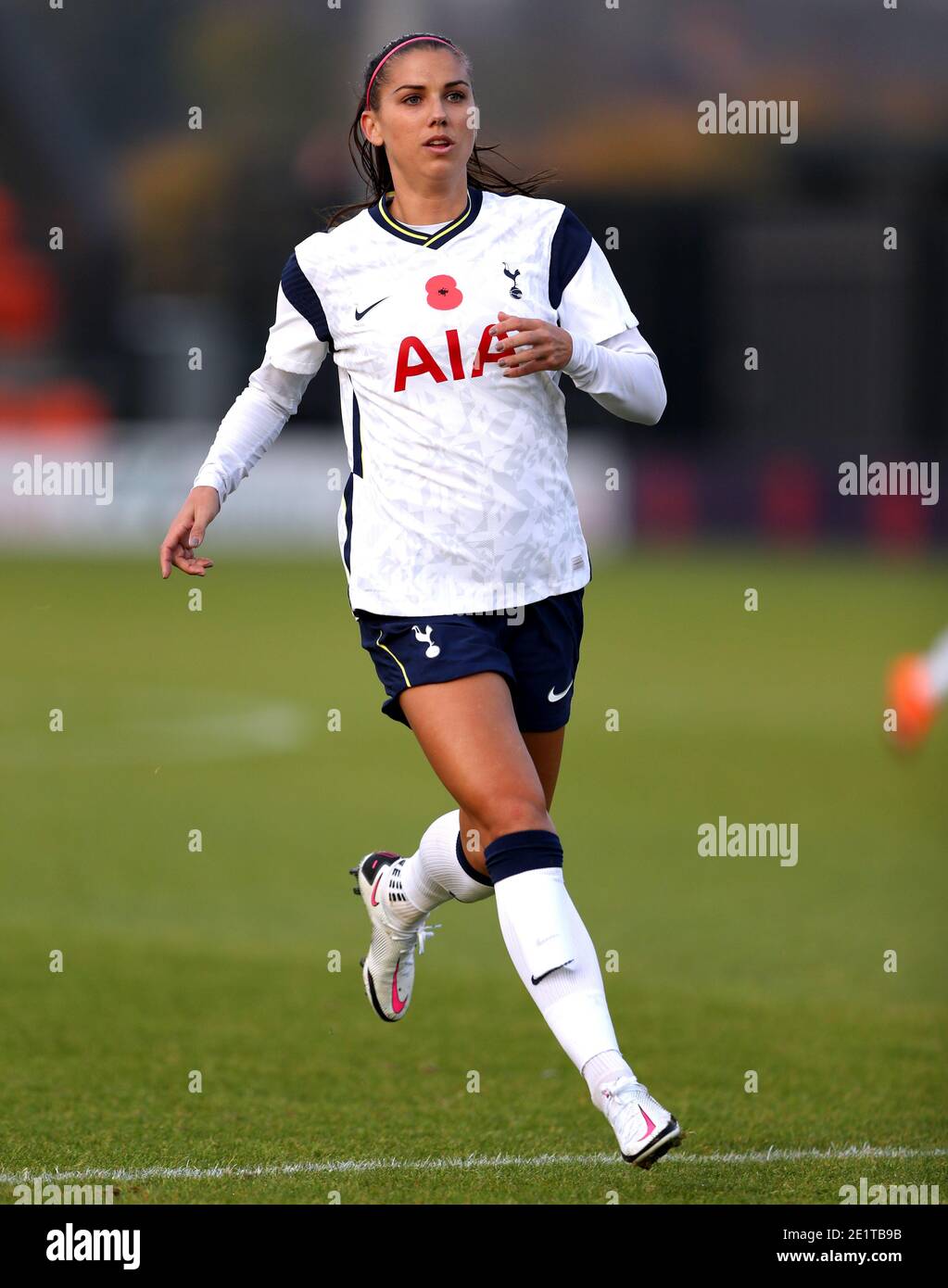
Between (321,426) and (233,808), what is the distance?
1827 centimetres

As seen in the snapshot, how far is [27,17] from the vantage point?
5044cm

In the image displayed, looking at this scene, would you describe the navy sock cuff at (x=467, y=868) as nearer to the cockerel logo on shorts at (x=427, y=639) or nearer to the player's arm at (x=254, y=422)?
the cockerel logo on shorts at (x=427, y=639)

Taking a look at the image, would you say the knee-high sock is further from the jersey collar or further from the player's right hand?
the jersey collar

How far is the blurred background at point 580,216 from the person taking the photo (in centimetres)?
2714

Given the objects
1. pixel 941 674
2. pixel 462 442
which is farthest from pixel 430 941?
pixel 941 674

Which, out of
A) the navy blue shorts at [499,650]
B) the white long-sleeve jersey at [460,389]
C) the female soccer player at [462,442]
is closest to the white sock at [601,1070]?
the female soccer player at [462,442]

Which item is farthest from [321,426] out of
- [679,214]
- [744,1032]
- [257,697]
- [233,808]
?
[744,1032]

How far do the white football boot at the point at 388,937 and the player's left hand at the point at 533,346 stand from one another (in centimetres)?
162

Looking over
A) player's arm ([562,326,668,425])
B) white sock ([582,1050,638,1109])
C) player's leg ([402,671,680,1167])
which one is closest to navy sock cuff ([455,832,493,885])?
player's leg ([402,671,680,1167])

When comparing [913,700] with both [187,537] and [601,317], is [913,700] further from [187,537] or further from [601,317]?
[187,537]

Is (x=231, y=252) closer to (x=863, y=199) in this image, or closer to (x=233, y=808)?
(x=863, y=199)

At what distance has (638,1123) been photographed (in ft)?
13.5

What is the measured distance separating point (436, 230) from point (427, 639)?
917 mm

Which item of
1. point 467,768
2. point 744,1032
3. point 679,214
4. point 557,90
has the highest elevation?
point 557,90
